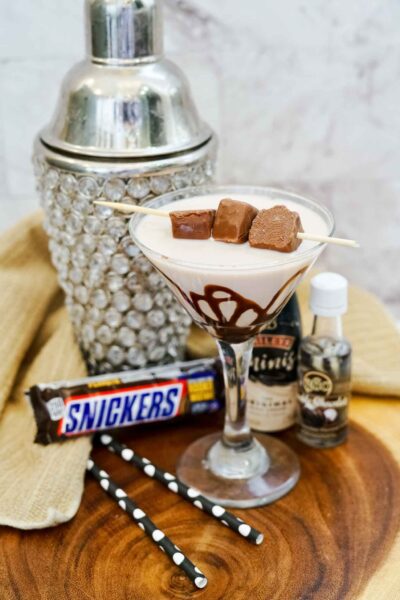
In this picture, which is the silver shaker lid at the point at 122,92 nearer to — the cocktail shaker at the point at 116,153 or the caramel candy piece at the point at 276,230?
the cocktail shaker at the point at 116,153

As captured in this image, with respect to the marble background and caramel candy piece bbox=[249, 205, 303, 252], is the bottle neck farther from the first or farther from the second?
the marble background

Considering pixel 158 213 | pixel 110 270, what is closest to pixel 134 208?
pixel 158 213

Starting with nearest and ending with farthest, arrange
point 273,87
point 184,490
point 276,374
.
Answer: point 184,490 → point 276,374 → point 273,87

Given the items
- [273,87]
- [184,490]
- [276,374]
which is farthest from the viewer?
[273,87]

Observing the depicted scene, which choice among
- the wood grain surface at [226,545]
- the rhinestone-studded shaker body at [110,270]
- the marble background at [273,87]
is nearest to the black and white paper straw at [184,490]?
the wood grain surface at [226,545]

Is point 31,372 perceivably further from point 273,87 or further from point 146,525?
point 273,87

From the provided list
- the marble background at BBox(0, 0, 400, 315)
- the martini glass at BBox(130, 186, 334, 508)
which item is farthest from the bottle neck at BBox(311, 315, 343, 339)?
the marble background at BBox(0, 0, 400, 315)
